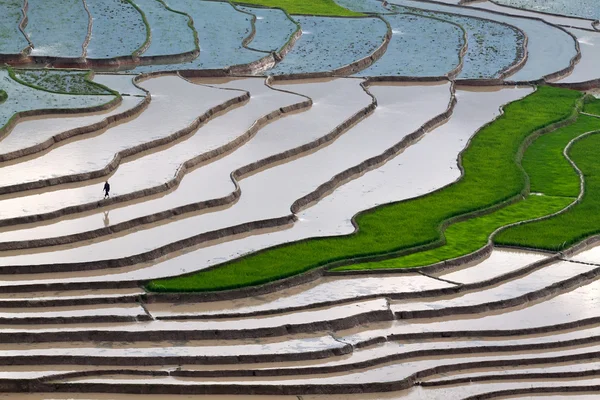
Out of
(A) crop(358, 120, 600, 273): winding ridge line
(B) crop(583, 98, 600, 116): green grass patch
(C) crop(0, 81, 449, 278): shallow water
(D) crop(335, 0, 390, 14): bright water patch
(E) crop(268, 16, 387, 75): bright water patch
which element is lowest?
(D) crop(335, 0, 390, 14): bright water patch

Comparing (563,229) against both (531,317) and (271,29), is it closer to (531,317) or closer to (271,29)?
(531,317)

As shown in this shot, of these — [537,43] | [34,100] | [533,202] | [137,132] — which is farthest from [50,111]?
[537,43]

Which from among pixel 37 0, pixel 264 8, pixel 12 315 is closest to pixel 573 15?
pixel 264 8

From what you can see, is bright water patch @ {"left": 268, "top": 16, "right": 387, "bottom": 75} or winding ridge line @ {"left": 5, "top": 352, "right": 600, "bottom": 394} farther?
bright water patch @ {"left": 268, "top": 16, "right": 387, "bottom": 75}

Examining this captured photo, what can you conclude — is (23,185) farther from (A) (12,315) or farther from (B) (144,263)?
(A) (12,315)

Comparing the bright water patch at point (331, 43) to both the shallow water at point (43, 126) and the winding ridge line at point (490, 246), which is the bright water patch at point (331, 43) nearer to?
the shallow water at point (43, 126)

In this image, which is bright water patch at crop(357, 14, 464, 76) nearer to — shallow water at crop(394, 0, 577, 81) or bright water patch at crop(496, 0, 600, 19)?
shallow water at crop(394, 0, 577, 81)

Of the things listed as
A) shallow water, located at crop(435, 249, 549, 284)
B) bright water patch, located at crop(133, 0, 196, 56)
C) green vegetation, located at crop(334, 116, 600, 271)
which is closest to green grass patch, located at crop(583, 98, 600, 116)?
green vegetation, located at crop(334, 116, 600, 271)
